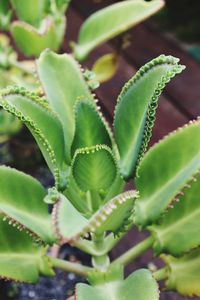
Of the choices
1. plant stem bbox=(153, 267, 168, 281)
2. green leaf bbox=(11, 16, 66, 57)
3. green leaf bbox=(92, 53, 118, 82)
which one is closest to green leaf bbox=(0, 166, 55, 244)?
plant stem bbox=(153, 267, 168, 281)

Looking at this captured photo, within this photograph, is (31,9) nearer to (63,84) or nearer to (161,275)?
(63,84)

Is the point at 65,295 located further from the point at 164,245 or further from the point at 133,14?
the point at 133,14

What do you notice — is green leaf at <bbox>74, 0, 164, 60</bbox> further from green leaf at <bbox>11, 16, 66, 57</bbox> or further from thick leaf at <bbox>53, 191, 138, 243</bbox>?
thick leaf at <bbox>53, 191, 138, 243</bbox>

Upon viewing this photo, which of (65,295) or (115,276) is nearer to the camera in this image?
(115,276)

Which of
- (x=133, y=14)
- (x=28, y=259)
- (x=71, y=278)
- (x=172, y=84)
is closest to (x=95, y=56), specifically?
(x=172, y=84)

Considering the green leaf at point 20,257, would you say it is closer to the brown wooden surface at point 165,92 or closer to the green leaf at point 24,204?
the green leaf at point 24,204

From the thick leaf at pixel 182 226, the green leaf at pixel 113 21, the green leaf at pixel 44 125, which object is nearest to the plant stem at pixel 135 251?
the thick leaf at pixel 182 226

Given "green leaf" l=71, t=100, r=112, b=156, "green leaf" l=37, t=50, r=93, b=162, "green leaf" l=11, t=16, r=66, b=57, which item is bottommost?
"green leaf" l=71, t=100, r=112, b=156
